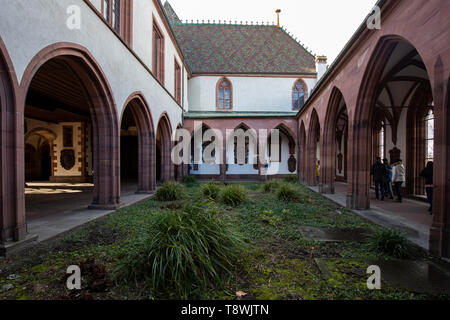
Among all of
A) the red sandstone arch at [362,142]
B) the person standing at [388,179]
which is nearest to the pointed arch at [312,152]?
the person standing at [388,179]

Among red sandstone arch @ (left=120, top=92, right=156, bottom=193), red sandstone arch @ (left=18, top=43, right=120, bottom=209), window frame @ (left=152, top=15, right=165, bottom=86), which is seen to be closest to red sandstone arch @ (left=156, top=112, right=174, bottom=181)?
window frame @ (left=152, top=15, right=165, bottom=86)

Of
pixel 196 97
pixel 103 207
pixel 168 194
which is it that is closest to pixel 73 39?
pixel 103 207

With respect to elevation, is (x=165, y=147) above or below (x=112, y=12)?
below

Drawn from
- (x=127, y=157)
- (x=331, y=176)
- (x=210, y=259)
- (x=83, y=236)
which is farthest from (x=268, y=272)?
(x=127, y=157)

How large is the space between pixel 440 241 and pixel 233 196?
490 centimetres

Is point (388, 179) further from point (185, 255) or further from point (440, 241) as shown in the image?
point (185, 255)

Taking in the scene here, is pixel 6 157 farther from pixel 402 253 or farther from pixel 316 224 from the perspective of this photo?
pixel 402 253

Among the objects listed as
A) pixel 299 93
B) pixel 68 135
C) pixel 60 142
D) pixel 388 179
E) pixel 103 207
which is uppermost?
pixel 299 93

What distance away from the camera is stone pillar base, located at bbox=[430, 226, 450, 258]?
11.2 ft

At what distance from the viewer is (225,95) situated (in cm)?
2070

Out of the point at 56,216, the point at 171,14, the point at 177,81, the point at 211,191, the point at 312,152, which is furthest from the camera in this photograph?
the point at 171,14

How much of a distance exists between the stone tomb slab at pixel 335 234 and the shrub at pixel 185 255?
6.17ft

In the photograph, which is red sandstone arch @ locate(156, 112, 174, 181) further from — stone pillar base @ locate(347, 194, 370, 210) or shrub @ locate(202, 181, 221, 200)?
stone pillar base @ locate(347, 194, 370, 210)

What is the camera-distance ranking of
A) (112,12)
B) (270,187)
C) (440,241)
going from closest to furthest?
(440,241) → (112,12) → (270,187)
